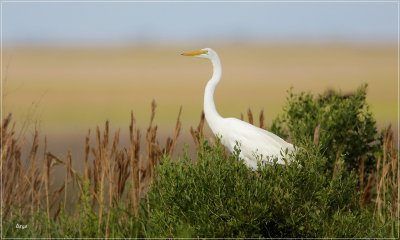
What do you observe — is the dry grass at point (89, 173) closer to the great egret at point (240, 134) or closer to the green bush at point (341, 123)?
the great egret at point (240, 134)

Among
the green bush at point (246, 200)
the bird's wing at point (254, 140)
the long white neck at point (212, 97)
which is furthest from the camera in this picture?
the long white neck at point (212, 97)

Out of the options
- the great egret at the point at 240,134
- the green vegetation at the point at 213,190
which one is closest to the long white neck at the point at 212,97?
the great egret at the point at 240,134

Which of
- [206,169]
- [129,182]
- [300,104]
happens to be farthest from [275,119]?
[206,169]

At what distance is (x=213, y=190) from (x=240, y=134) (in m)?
1.87

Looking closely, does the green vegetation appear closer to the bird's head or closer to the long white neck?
the long white neck

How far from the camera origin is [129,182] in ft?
26.8

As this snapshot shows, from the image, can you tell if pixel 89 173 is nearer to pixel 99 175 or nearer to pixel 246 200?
pixel 99 175

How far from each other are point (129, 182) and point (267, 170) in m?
1.87

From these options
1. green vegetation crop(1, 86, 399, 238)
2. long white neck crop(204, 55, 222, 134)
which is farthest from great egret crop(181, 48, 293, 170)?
green vegetation crop(1, 86, 399, 238)

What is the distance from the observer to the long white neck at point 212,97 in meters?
8.97

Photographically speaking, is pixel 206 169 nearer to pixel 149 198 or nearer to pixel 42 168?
pixel 149 198

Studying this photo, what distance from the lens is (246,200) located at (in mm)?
6691

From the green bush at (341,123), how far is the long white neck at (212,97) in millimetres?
1218

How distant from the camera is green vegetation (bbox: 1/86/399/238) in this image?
22.5ft
